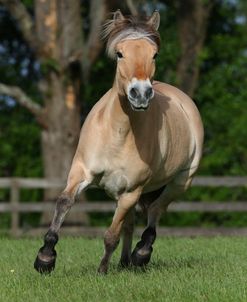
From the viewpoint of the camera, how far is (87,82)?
23219 millimetres

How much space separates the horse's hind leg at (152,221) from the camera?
894 centimetres

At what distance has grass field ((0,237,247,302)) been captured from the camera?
6.85 metres

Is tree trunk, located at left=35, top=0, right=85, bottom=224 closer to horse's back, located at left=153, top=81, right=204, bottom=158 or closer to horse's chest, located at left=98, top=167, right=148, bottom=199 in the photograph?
horse's back, located at left=153, top=81, right=204, bottom=158

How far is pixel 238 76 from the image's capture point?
92.3 feet

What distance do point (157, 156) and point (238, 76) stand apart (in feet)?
65.2

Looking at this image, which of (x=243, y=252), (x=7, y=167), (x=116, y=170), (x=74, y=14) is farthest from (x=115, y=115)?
(x=7, y=167)

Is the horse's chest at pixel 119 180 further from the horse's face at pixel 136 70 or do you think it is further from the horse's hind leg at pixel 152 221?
the horse's hind leg at pixel 152 221

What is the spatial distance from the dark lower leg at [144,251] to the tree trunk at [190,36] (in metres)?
16.1

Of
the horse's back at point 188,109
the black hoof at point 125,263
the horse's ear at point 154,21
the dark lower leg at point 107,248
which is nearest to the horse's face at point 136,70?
the horse's ear at point 154,21

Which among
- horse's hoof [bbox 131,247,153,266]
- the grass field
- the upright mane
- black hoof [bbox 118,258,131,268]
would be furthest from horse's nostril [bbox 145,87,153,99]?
black hoof [bbox 118,258,131,268]

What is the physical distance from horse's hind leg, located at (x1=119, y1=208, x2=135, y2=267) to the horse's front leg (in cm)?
83

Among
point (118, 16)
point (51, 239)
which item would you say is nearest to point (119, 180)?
point (51, 239)

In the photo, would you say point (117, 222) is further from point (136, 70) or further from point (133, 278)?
point (136, 70)

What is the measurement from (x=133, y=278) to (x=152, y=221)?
183cm
